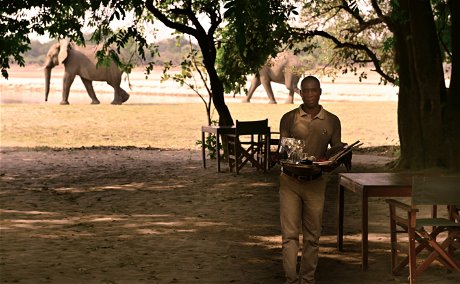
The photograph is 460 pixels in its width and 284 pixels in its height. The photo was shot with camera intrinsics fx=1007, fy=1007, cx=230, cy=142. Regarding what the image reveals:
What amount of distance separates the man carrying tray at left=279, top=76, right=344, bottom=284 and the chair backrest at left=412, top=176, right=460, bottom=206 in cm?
66

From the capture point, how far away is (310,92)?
24.2 feet

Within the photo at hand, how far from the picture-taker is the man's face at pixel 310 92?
24.2ft

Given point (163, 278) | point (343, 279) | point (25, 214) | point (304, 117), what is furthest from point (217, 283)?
point (25, 214)

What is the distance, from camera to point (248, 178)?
16.3 m

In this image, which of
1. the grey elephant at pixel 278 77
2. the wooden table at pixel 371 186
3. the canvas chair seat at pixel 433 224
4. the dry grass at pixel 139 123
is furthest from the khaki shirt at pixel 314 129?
the grey elephant at pixel 278 77

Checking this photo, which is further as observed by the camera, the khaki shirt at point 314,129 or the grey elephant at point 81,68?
the grey elephant at point 81,68

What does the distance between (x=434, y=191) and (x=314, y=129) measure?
39.1 inches

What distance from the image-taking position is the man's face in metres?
7.37

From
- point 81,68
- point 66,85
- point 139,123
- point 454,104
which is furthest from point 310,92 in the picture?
point 81,68

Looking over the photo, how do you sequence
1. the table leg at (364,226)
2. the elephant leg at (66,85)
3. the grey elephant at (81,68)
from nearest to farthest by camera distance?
the table leg at (364,226), the elephant leg at (66,85), the grey elephant at (81,68)

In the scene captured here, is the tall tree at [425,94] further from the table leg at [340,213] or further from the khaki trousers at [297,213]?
the khaki trousers at [297,213]

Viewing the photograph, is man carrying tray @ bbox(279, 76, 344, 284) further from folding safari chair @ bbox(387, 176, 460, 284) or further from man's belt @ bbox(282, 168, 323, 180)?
folding safari chair @ bbox(387, 176, 460, 284)

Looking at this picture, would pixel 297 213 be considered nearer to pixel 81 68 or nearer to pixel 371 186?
pixel 371 186

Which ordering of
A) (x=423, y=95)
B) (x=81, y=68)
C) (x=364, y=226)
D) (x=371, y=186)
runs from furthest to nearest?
(x=81, y=68) → (x=423, y=95) → (x=364, y=226) → (x=371, y=186)
